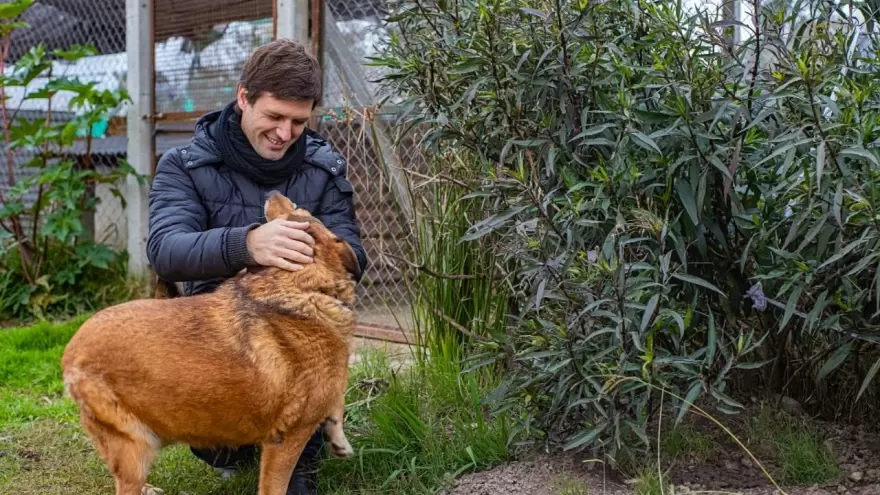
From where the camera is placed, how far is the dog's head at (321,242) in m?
3.50

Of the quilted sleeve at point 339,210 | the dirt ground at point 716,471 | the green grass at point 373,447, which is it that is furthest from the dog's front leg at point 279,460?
the quilted sleeve at point 339,210

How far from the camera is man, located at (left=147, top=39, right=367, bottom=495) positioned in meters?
3.66

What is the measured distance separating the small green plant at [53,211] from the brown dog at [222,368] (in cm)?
455

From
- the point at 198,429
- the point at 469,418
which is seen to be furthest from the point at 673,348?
the point at 198,429

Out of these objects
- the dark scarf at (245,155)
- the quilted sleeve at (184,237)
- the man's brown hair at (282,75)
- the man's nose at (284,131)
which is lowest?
the quilted sleeve at (184,237)

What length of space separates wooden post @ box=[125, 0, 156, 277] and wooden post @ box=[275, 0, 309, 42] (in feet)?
5.90

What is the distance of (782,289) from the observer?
2836 millimetres

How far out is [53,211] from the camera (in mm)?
7891

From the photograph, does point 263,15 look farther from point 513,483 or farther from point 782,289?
point 782,289

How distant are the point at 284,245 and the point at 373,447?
110cm

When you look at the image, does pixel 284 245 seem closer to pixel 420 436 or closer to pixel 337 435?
pixel 337 435

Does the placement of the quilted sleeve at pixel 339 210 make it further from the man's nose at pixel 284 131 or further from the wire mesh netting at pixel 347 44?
the wire mesh netting at pixel 347 44

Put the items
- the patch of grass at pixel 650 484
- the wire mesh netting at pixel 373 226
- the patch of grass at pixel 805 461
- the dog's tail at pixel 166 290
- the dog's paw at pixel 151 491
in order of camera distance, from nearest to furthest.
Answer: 1. the patch of grass at pixel 650 484
2. the patch of grass at pixel 805 461
3. the dog's paw at pixel 151 491
4. the dog's tail at pixel 166 290
5. the wire mesh netting at pixel 373 226

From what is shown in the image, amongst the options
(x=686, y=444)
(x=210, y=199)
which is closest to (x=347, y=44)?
(x=210, y=199)
